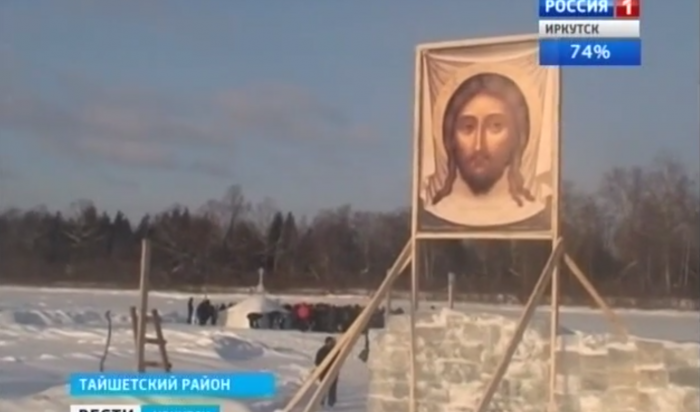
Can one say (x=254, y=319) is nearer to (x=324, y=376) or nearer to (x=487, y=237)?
(x=324, y=376)

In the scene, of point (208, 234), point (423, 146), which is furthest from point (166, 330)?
point (423, 146)

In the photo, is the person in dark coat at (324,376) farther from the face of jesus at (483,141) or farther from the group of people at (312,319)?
the face of jesus at (483,141)

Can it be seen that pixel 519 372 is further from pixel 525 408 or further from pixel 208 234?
pixel 208 234

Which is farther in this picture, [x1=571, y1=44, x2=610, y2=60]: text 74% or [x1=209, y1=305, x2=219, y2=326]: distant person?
[x1=209, y1=305, x2=219, y2=326]: distant person

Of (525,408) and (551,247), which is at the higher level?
(551,247)

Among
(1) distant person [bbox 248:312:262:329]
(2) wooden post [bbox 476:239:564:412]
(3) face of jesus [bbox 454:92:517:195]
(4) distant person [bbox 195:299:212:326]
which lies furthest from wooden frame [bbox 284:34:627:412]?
(1) distant person [bbox 248:312:262:329]

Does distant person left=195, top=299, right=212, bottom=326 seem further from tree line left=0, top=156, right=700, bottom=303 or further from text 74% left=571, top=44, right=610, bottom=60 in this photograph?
text 74% left=571, top=44, right=610, bottom=60
